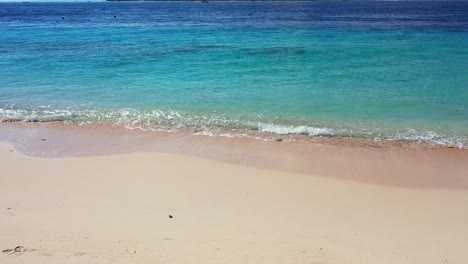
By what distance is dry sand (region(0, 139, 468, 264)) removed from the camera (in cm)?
491

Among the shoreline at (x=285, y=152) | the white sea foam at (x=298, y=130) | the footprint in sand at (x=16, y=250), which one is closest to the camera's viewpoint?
the footprint in sand at (x=16, y=250)

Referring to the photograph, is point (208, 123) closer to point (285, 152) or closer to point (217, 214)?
point (285, 152)

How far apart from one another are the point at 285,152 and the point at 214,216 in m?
3.28

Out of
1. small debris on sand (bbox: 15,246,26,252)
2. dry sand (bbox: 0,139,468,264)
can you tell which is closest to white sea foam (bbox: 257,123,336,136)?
dry sand (bbox: 0,139,468,264)

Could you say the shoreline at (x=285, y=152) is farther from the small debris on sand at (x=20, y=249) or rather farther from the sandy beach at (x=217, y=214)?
the small debris on sand at (x=20, y=249)

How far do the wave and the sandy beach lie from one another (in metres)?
1.46

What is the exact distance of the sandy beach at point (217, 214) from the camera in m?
4.92

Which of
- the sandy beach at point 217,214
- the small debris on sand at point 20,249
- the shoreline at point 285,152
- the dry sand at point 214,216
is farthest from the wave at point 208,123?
the small debris on sand at point 20,249

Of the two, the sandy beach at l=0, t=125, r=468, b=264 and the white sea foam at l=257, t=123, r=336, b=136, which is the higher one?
the white sea foam at l=257, t=123, r=336, b=136

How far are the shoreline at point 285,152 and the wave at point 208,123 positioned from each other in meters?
0.43

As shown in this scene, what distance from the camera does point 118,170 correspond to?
25.2ft

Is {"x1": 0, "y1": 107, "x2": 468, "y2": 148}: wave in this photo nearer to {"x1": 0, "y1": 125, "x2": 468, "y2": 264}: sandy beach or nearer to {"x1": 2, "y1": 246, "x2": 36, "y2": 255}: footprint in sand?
{"x1": 0, "y1": 125, "x2": 468, "y2": 264}: sandy beach

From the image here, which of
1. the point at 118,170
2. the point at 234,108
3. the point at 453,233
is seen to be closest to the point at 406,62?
the point at 234,108

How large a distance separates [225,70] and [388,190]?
11.4 metres
